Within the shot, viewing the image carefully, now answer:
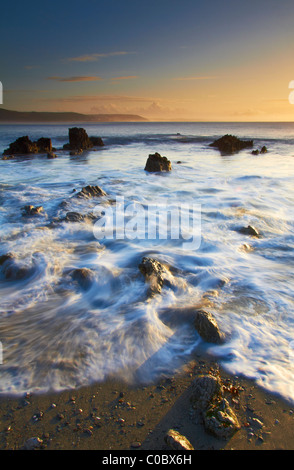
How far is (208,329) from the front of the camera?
344 centimetres

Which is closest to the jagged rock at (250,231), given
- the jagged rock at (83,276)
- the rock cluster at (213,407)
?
the jagged rock at (83,276)

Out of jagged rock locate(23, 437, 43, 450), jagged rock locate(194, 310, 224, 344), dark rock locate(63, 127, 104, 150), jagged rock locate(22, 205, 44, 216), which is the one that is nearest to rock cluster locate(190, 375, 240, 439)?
Result: jagged rock locate(194, 310, 224, 344)

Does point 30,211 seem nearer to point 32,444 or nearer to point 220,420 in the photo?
point 32,444

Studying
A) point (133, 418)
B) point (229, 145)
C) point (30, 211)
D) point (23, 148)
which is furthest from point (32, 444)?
point (229, 145)

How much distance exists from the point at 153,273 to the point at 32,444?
299 centimetres

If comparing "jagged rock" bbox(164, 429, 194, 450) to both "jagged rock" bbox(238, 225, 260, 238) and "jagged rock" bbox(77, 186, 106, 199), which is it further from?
"jagged rock" bbox(77, 186, 106, 199)

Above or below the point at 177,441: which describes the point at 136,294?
above

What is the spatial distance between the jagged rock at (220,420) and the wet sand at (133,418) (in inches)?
2.0

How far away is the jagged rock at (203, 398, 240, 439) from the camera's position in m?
2.28

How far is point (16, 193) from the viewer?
37.4ft

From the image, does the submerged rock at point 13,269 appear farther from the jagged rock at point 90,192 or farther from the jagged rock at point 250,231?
the jagged rock at point 250,231

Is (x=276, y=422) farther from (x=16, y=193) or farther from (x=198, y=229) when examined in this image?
(x=16, y=193)

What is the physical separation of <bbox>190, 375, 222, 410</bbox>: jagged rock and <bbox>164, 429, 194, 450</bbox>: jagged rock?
356 millimetres
